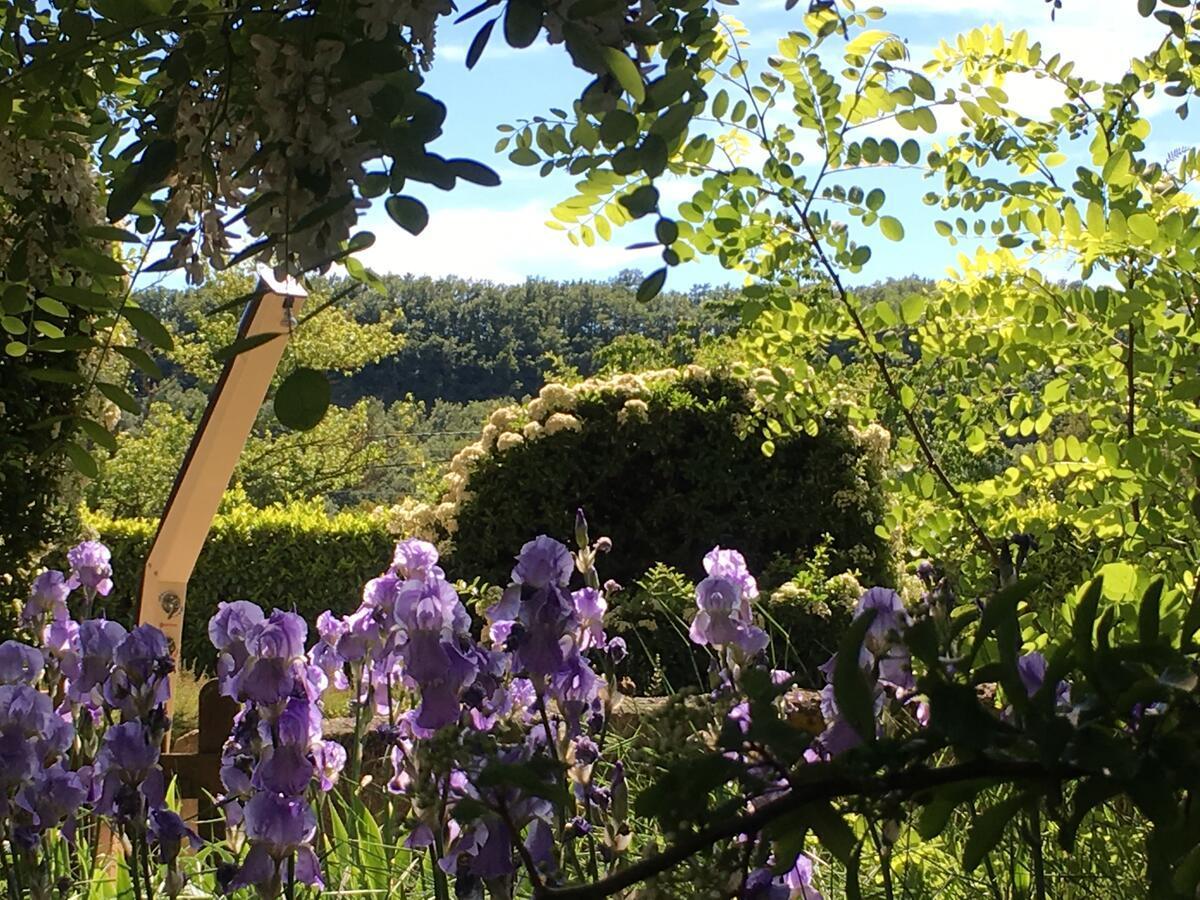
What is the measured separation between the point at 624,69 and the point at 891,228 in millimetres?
1947

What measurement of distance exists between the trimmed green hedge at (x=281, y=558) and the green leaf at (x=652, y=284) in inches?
435

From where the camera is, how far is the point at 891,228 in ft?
9.12

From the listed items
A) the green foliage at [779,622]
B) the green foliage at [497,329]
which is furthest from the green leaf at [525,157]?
the green foliage at [497,329]

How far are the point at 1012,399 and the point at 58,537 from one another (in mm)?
3818

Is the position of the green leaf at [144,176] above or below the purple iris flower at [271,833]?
above

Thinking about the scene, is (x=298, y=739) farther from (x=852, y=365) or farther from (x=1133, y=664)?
(x=852, y=365)

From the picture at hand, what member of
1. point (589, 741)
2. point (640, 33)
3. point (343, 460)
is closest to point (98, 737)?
point (589, 741)

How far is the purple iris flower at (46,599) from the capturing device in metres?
2.57

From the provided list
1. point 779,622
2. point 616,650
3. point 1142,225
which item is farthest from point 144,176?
point 779,622

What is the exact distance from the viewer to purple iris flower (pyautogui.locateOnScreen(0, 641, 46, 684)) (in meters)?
1.86

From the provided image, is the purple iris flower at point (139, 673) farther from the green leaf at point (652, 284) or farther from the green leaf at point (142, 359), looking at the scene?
the green leaf at point (652, 284)

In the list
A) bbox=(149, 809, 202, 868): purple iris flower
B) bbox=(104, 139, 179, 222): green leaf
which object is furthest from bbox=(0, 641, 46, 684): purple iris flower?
bbox=(104, 139, 179, 222): green leaf

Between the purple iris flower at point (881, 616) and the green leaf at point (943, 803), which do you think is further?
the purple iris flower at point (881, 616)

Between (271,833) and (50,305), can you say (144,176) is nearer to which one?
(50,305)
